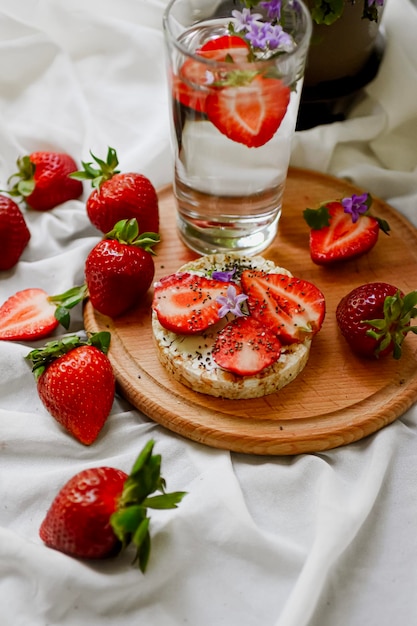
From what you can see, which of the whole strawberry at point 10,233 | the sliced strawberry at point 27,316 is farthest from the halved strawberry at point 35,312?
the whole strawberry at point 10,233

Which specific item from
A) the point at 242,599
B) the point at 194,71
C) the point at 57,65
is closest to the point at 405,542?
the point at 242,599

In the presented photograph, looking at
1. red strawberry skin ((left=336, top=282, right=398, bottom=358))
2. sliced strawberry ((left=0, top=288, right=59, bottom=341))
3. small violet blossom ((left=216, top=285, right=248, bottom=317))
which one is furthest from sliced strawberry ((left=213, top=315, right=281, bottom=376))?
sliced strawberry ((left=0, top=288, right=59, bottom=341))

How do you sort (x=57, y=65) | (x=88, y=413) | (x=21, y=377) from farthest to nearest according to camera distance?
(x=57, y=65), (x=21, y=377), (x=88, y=413)

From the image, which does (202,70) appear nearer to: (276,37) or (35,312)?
(276,37)

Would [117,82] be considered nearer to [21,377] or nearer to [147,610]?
[21,377]

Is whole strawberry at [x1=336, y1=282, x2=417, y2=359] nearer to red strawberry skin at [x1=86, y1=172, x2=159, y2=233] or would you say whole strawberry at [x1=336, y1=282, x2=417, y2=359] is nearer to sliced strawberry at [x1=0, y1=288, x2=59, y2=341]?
red strawberry skin at [x1=86, y1=172, x2=159, y2=233]
